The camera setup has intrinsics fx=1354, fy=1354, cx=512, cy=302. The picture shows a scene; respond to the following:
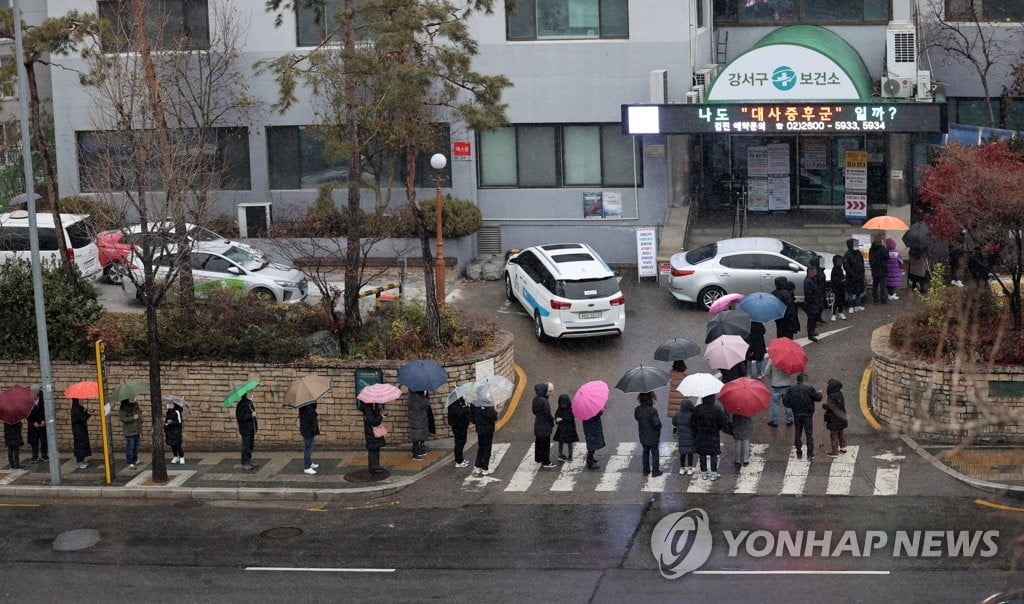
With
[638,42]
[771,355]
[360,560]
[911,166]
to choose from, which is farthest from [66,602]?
[911,166]

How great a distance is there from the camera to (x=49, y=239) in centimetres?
2942

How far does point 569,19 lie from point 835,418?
14891 millimetres

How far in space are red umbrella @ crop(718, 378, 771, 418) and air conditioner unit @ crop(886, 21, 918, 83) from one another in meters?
14.8

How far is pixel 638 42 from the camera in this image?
31.9m

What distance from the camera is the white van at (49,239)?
94.5ft

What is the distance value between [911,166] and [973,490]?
15.1 m

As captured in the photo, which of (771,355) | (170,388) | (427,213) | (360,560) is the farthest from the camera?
(427,213)

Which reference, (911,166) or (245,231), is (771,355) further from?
(245,231)

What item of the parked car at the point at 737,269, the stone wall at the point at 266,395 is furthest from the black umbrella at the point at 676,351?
the parked car at the point at 737,269

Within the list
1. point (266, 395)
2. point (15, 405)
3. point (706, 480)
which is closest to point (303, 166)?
point (266, 395)

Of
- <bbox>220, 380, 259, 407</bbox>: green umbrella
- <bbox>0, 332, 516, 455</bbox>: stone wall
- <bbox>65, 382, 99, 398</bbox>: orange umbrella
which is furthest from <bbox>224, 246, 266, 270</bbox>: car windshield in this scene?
<bbox>220, 380, 259, 407</bbox>: green umbrella

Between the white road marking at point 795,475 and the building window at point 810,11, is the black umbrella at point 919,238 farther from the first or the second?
the white road marking at point 795,475

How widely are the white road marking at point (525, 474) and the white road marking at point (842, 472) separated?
4.43 m

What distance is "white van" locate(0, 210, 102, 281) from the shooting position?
2880cm
